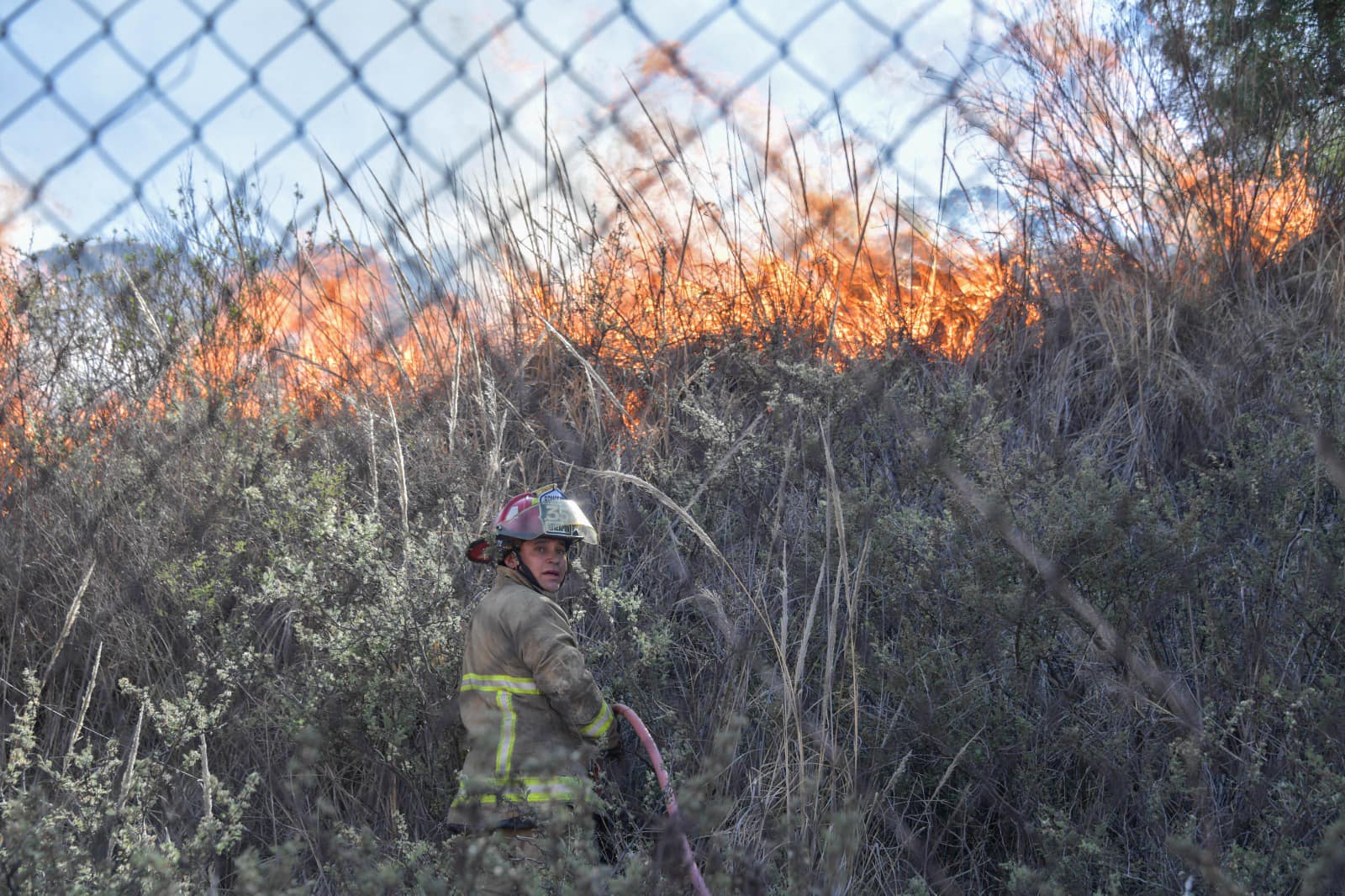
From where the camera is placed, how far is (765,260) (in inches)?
172

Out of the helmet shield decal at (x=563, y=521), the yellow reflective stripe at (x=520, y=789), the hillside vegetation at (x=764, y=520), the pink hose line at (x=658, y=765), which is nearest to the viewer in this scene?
the yellow reflective stripe at (x=520, y=789)

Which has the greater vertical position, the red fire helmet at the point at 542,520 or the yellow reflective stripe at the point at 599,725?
the red fire helmet at the point at 542,520

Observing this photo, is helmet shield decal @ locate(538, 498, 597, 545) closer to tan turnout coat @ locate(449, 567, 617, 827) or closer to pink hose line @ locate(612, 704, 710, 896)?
tan turnout coat @ locate(449, 567, 617, 827)

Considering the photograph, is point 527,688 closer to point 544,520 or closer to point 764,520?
point 544,520

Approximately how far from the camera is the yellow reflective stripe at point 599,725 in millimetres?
2783

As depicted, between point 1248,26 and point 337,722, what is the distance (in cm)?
441

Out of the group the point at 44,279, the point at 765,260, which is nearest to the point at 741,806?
the point at 765,260

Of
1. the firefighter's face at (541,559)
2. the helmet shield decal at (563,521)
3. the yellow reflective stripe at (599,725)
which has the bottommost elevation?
the yellow reflective stripe at (599,725)

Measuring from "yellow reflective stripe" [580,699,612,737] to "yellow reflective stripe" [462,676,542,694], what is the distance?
0.17m

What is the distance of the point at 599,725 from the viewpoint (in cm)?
279

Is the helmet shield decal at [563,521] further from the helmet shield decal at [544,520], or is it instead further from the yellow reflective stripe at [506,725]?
the yellow reflective stripe at [506,725]

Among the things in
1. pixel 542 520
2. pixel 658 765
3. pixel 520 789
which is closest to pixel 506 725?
pixel 658 765

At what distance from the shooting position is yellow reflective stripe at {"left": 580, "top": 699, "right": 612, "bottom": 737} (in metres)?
2.78

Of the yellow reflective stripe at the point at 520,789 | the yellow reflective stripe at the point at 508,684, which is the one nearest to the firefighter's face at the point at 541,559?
the yellow reflective stripe at the point at 508,684
